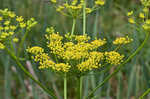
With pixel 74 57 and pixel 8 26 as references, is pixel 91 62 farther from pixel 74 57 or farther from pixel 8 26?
pixel 8 26

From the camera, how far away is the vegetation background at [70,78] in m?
1.61

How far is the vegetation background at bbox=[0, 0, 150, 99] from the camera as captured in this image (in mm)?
1606

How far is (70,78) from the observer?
4.40 feet

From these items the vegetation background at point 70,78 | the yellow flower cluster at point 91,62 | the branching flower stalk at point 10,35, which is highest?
the branching flower stalk at point 10,35

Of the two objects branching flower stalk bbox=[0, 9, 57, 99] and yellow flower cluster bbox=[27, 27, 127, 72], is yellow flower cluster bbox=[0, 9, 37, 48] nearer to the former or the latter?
branching flower stalk bbox=[0, 9, 57, 99]

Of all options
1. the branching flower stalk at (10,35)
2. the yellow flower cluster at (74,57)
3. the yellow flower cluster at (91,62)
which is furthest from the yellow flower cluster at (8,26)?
the yellow flower cluster at (91,62)

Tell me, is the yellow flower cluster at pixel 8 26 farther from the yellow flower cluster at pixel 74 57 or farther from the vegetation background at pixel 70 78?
the vegetation background at pixel 70 78

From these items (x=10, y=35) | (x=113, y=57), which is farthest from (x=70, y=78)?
(x=10, y=35)

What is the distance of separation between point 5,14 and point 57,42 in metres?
0.22

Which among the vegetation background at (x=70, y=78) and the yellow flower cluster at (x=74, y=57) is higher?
the yellow flower cluster at (x=74, y=57)

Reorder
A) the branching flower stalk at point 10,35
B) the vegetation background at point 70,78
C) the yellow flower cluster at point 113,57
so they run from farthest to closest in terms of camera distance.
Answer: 1. the vegetation background at point 70,78
2. the yellow flower cluster at point 113,57
3. the branching flower stalk at point 10,35

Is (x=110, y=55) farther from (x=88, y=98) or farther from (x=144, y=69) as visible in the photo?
(x=144, y=69)

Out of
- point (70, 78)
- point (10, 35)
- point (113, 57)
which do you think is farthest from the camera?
point (70, 78)

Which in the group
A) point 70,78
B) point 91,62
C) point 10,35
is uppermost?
point 10,35
